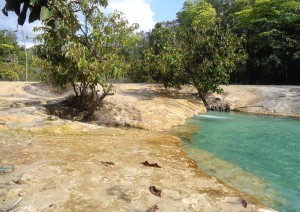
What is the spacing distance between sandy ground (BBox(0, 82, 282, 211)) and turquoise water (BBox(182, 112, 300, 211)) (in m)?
0.68

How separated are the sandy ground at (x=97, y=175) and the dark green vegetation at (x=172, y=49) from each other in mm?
2125

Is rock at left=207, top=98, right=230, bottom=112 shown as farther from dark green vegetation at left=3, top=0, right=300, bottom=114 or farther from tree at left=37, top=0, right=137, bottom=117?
tree at left=37, top=0, right=137, bottom=117

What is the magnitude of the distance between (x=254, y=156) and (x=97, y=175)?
512 cm

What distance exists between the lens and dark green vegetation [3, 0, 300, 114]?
17.3 feet

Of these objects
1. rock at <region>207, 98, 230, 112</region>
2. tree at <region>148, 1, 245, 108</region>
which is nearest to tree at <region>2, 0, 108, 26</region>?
tree at <region>148, 1, 245, 108</region>

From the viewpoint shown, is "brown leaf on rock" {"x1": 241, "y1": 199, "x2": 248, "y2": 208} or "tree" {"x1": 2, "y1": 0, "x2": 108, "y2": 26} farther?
"brown leaf on rock" {"x1": 241, "y1": 199, "x2": 248, "y2": 208}

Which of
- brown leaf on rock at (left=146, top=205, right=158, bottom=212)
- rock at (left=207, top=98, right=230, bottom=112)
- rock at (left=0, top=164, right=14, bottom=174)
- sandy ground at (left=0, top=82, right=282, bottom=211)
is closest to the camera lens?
brown leaf on rock at (left=146, top=205, right=158, bottom=212)

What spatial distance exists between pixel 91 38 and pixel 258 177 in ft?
26.8

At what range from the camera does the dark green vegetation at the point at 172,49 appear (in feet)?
17.3

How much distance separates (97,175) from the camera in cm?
521

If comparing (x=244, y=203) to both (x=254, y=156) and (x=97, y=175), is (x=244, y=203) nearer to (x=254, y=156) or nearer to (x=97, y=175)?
(x=97, y=175)

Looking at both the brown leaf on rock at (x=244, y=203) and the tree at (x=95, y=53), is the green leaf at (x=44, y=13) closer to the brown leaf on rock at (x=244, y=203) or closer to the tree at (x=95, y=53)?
the brown leaf on rock at (x=244, y=203)

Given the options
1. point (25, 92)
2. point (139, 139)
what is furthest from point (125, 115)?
point (25, 92)

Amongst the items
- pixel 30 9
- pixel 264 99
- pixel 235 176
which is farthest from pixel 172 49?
pixel 30 9
